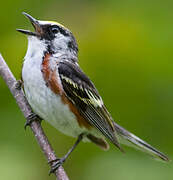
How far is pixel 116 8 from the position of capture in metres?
3.59

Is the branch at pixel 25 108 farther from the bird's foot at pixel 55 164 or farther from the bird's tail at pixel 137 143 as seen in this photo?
the bird's tail at pixel 137 143

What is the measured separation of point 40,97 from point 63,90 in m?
0.20

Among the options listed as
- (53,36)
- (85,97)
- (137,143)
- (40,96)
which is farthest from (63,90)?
(137,143)

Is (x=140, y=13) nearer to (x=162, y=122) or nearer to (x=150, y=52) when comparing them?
(x=150, y=52)

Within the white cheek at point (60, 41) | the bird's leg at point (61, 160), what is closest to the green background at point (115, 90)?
the bird's leg at point (61, 160)

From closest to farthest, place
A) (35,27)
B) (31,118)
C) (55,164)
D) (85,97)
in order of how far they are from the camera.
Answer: (55,164) → (31,118) → (35,27) → (85,97)

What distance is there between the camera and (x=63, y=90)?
3.31 metres

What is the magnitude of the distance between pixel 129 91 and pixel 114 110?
179 millimetres

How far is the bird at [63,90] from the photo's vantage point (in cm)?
323

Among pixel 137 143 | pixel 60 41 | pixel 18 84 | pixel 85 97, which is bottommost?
pixel 137 143

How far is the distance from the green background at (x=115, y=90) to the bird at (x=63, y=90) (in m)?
0.10

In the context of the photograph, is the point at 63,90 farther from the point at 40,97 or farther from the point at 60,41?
the point at 60,41

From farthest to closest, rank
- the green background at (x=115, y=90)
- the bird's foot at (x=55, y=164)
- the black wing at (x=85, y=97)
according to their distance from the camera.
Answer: the black wing at (x=85, y=97), the green background at (x=115, y=90), the bird's foot at (x=55, y=164)

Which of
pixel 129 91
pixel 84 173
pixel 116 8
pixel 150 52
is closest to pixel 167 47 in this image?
pixel 150 52
